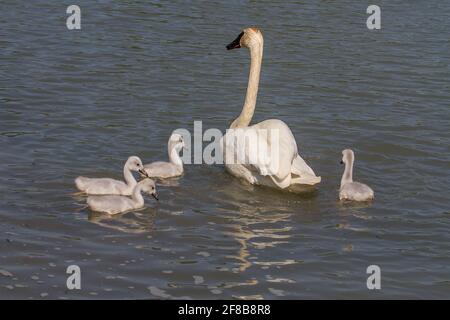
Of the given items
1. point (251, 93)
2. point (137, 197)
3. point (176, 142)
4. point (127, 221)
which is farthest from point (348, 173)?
point (127, 221)

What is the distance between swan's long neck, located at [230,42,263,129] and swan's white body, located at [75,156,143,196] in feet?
6.36

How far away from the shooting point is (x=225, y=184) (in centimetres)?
1234

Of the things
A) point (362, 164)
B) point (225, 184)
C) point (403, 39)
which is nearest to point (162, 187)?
point (225, 184)

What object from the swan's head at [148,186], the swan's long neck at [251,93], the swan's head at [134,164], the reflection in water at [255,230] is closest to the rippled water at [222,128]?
the reflection in water at [255,230]

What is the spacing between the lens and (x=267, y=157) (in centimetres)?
1176

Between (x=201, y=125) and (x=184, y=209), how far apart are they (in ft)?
9.99

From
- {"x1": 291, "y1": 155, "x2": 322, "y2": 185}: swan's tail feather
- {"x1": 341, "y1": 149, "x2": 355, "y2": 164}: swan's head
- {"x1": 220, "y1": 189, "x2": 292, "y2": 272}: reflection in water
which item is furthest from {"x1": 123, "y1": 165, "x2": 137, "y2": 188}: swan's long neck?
{"x1": 341, "y1": 149, "x2": 355, "y2": 164}: swan's head

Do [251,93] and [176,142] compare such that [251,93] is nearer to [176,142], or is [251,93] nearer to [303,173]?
[176,142]

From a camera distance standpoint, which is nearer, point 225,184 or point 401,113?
point 225,184

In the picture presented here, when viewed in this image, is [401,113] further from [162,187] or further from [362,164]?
[162,187]

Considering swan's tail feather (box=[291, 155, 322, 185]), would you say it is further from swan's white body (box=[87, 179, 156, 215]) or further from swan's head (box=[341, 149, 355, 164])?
swan's white body (box=[87, 179, 156, 215])

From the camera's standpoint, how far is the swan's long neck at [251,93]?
1321 cm

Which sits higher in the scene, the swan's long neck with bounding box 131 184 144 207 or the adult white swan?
the adult white swan

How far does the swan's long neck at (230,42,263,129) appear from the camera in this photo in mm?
13211
